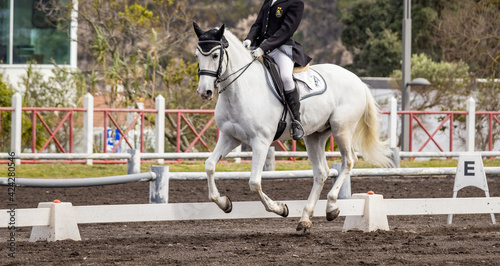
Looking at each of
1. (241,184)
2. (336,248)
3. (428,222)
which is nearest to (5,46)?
(241,184)

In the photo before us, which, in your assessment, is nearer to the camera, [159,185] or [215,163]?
[215,163]

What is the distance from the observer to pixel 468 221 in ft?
33.6

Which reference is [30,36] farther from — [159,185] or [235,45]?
[235,45]

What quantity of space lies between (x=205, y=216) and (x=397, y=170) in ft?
11.5

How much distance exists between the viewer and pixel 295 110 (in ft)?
26.5

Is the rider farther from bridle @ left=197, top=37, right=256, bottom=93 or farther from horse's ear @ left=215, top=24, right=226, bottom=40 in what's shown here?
horse's ear @ left=215, top=24, right=226, bottom=40

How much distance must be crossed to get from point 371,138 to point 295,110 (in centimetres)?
181

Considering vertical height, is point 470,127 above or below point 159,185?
above

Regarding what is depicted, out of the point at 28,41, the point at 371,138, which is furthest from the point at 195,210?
the point at 28,41

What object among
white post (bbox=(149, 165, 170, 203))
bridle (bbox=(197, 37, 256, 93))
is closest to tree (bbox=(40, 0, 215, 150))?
white post (bbox=(149, 165, 170, 203))

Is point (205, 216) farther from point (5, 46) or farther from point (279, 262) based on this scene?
point (5, 46)

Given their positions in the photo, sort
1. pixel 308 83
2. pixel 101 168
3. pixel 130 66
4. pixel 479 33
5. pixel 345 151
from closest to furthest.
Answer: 1. pixel 308 83
2. pixel 345 151
3. pixel 101 168
4. pixel 130 66
5. pixel 479 33

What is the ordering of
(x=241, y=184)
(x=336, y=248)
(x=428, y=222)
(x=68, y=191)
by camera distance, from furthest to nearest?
(x=241, y=184) → (x=68, y=191) → (x=428, y=222) → (x=336, y=248)

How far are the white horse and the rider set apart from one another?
0.14m
